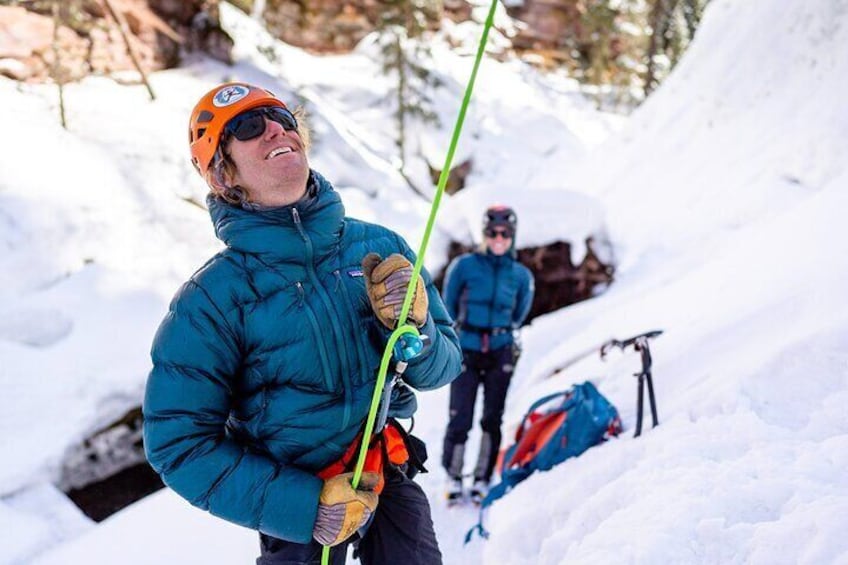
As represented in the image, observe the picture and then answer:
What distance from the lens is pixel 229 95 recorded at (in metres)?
1.94

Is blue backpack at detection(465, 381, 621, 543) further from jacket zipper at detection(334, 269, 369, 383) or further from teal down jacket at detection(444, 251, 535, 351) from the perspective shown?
jacket zipper at detection(334, 269, 369, 383)

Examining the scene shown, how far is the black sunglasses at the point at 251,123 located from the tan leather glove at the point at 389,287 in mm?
528

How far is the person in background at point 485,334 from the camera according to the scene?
4.76 metres

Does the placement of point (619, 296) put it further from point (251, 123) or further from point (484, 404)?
point (251, 123)

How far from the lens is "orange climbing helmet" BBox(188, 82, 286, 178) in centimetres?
189

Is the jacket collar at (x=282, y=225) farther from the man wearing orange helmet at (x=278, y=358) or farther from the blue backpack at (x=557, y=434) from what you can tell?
the blue backpack at (x=557, y=434)

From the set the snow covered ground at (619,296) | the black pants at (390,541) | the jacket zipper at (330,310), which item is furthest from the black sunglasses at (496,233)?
the jacket zipper at (330,310)

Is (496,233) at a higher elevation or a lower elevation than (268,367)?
lower

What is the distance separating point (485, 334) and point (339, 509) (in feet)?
10.1

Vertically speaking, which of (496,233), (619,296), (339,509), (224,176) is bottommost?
(619,296)

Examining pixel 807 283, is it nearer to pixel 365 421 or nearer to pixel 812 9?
pixel 365 421

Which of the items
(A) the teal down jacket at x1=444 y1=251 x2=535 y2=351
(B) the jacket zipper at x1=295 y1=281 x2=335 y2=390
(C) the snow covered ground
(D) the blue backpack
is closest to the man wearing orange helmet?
(B) the jacket zipper at x1=295 y1=281 x2=335 y2=390

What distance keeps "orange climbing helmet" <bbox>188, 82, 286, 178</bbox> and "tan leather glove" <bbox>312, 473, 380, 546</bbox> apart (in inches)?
42.1

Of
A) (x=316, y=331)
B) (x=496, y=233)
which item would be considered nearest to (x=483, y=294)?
(x=496, y=233)
